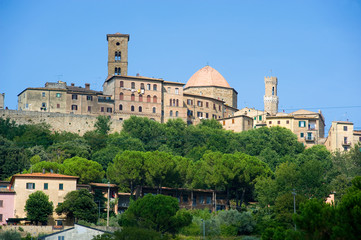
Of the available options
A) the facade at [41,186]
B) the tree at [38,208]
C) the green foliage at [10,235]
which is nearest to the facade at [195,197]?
the facade at [41,186]

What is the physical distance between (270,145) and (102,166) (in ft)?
77.2

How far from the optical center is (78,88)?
107812mm

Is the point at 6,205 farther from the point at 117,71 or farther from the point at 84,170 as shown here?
the point at 117,71

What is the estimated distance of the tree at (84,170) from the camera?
73688 millimetres

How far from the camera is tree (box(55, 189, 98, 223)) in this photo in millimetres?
63812

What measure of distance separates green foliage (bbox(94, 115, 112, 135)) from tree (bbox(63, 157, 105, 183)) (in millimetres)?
22174

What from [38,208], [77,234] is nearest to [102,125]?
[38,208]

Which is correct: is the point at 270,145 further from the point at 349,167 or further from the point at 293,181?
the point at 293,181

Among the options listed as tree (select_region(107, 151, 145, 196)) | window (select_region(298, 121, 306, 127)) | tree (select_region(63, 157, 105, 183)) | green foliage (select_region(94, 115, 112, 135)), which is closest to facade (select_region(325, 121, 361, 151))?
window (select_region(298, 121, 306, 127))

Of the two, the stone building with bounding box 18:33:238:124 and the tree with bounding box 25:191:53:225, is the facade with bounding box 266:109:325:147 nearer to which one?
the stone building with bounding box 18:33:238:124

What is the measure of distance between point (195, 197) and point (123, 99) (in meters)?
32.1

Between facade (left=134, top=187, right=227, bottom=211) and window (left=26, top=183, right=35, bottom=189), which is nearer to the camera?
window (left=26, top=183, right=35, bottom=189)

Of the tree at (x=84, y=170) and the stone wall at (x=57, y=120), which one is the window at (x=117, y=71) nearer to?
the stone wall at (x=57, y=120)

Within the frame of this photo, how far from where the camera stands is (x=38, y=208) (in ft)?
209
